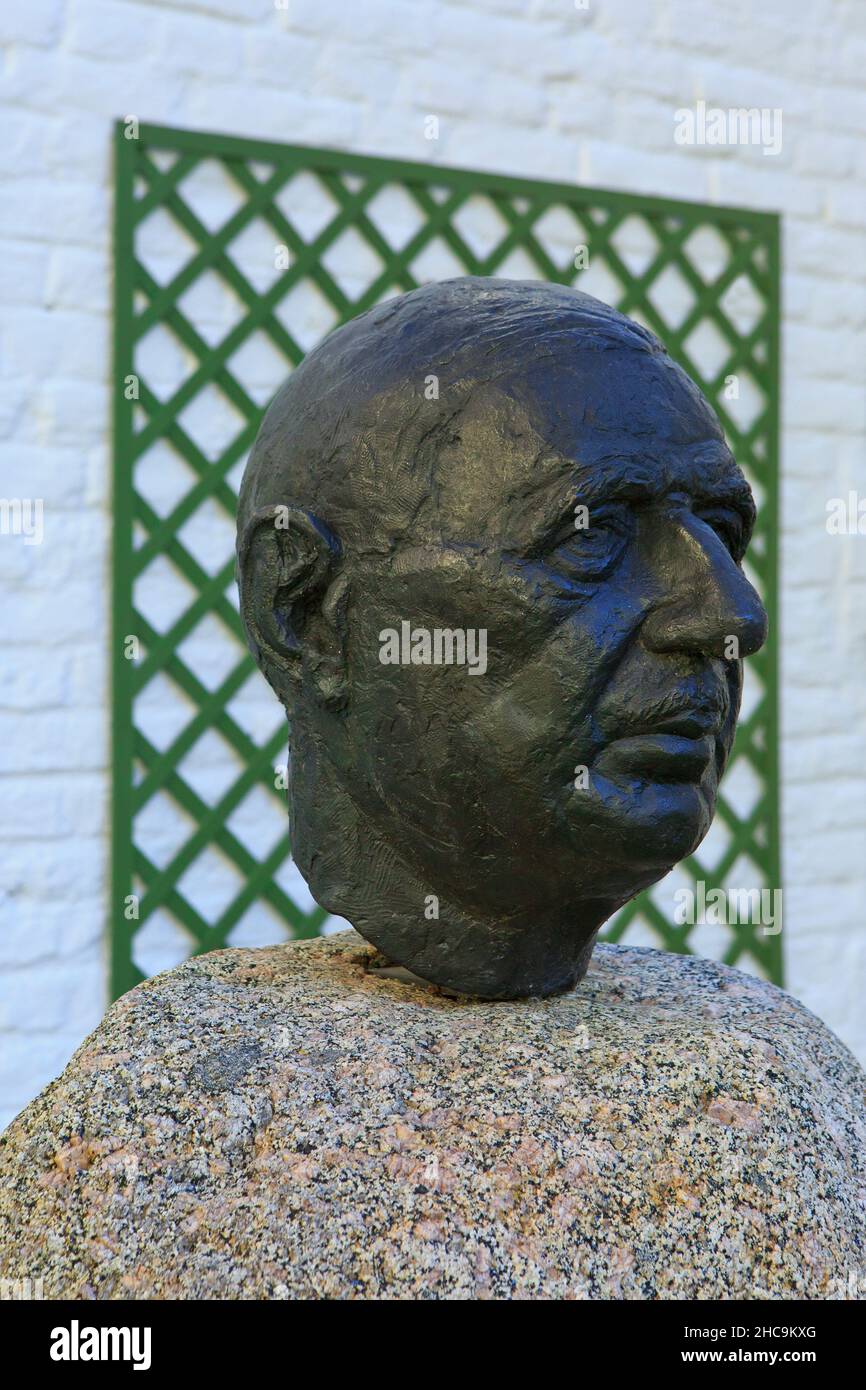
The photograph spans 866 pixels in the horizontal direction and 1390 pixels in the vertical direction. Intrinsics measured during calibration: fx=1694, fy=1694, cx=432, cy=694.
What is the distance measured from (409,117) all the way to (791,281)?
87 cm

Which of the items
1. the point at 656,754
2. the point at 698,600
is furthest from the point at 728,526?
Answer: the point at 656,754

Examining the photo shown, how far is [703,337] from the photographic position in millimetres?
3291

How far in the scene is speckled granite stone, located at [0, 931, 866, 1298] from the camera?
1438 mm

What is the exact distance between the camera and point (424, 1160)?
1.48 m

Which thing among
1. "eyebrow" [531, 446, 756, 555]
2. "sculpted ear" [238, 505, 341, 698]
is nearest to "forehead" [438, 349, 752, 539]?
"eyebrow" [531, 446, 756, 555]

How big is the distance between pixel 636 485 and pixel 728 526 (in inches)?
6.6

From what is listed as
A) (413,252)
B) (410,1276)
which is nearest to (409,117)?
(413,252)

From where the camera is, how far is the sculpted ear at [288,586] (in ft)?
5.42

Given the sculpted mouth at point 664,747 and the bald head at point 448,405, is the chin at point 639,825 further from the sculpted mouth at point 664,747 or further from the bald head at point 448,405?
the bald head at point 448,405

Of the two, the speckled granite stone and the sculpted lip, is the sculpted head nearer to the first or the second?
the sculpted lip

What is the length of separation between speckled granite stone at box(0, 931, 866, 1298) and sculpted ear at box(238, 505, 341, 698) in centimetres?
35

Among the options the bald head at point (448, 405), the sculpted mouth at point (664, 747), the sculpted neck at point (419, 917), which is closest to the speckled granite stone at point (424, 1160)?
the sculpted neck at point (419, 917)

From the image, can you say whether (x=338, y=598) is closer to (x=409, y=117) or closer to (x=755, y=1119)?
(x=755, y=1119)

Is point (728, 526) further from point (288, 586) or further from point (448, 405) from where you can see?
point (288, 586)
